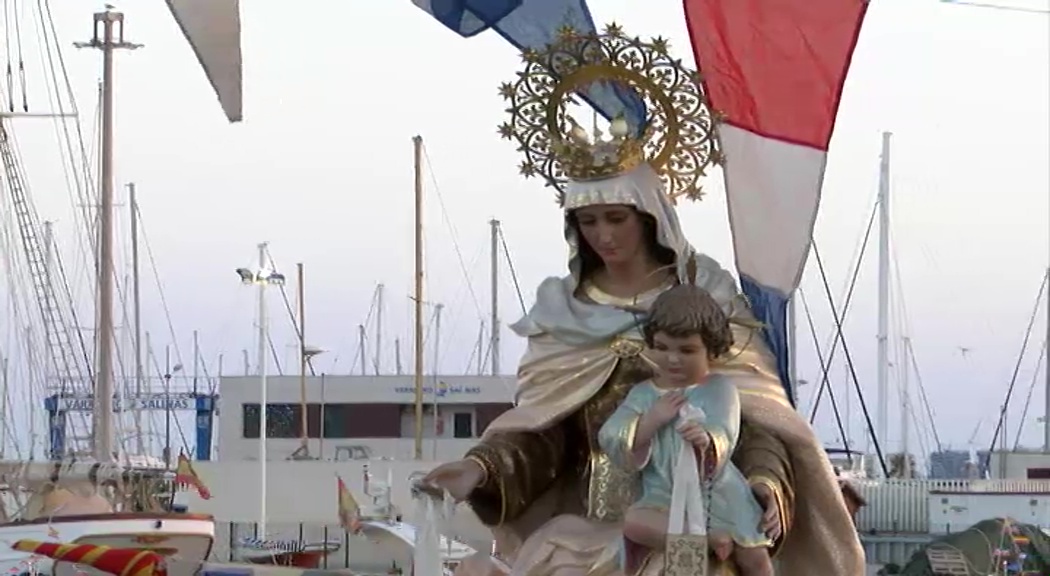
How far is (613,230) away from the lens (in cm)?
622

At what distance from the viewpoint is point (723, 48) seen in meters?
6.93

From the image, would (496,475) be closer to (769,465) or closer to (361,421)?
(769,465)

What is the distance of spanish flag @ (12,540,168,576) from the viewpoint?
48.9 ft

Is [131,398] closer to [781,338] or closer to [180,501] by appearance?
[180,501]

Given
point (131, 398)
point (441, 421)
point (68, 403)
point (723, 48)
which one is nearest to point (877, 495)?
point (441, 421)

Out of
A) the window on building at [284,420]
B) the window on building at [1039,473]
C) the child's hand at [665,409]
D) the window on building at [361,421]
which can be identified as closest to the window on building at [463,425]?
the window on building at [361,421]

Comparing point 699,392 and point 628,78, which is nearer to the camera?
point 699,392

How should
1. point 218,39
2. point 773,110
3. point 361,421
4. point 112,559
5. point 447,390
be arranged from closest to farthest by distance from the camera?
1. point 773,110
2. point 218,39
3. point 112,559
4. point 447,390
5. point 361,421

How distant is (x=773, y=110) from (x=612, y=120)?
75 cm

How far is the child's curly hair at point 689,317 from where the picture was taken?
5324 mm

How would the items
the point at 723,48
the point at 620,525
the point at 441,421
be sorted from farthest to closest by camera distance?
the point at 441,421, the point at 723,48, the point at 620,525

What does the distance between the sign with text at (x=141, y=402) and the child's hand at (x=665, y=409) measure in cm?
2612

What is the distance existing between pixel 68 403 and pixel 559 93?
2729cm

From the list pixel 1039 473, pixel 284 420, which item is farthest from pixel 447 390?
pixel 1039 473
